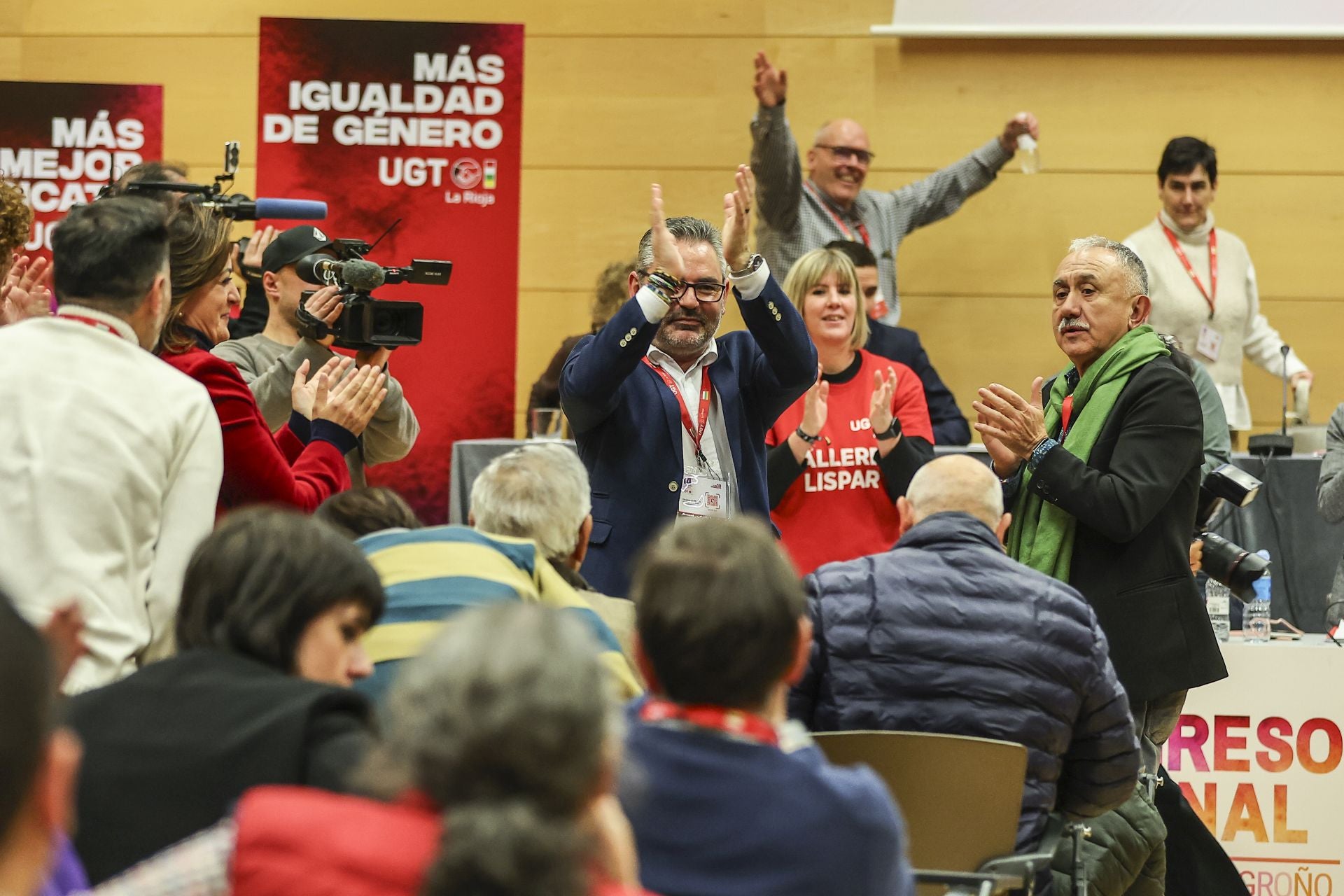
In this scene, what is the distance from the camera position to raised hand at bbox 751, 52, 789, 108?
5.57m

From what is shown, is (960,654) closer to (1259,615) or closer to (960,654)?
(960,654)

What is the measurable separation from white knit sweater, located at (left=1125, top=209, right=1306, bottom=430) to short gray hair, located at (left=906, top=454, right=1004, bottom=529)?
364 centimetres

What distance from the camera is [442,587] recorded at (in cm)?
212

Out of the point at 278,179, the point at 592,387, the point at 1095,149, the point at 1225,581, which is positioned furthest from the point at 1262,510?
the point at 278,179

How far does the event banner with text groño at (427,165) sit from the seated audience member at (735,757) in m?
4.50

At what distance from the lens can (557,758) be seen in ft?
3.63

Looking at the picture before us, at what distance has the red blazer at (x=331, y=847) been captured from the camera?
3.72ft

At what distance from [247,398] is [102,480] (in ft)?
1.30

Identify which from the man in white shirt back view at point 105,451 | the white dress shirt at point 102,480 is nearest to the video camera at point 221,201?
the man in white shirt back view at point 105,451

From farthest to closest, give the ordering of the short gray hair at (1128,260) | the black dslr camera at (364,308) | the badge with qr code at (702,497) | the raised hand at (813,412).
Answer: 1. the raised hand at (813,412)
2. the short gray hair at (1128,260)
3. the badge with qr code at (702,497)
4. the black dslr camera at (364,308)

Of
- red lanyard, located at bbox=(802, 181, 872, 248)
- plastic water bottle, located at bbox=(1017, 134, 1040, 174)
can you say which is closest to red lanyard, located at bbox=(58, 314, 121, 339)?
red lanyard, located at bbox=(802, 181, 872, 248)

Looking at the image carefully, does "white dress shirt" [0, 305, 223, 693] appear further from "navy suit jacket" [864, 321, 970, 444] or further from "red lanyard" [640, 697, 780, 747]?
"navy suit jacket" [864, 321, 970, 444]

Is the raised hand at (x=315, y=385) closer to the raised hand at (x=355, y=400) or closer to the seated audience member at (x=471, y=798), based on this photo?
the raised hand at (x=355, y=400)

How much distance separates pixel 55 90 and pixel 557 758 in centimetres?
573
